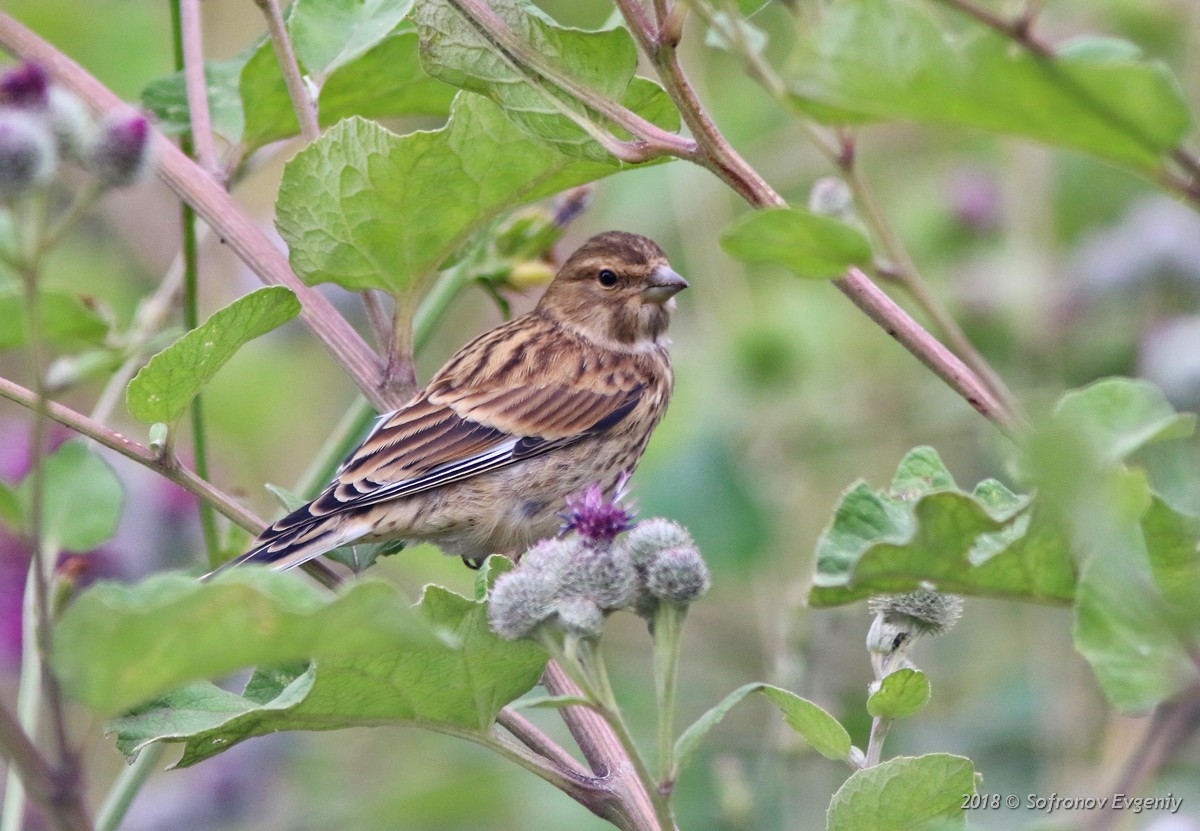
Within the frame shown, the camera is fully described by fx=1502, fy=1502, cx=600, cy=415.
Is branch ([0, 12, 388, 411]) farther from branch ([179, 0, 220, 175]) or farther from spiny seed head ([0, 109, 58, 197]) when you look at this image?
spiny seed head ([0, 109, 58, 197])

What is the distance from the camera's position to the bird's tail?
3000mm

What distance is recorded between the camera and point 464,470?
13.3 ft

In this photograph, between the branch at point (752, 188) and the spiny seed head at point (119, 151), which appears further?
the branch at point (752, 188)

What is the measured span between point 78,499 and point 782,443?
2.84 meters

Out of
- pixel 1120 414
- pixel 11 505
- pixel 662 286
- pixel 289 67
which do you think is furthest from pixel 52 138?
pixel 662 286

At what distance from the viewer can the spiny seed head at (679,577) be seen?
73.5 inches

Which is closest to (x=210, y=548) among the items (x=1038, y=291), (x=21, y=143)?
(x=21, y=143)

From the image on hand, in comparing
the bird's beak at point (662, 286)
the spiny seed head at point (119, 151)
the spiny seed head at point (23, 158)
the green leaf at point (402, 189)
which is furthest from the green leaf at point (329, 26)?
the bird's beak at point (662, 286)

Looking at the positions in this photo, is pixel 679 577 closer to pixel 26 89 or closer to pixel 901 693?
pixel 901 693

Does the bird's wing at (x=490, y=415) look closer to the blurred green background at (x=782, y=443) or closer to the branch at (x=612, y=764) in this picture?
the blurred green background at (x=782, y=443)

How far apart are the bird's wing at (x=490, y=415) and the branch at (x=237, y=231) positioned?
0.83 m

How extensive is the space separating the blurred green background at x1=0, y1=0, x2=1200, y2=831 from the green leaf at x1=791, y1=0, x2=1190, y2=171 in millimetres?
2131

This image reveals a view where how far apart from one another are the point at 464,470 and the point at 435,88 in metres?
1.24

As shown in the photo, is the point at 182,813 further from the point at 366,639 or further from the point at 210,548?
the point at 366,639
